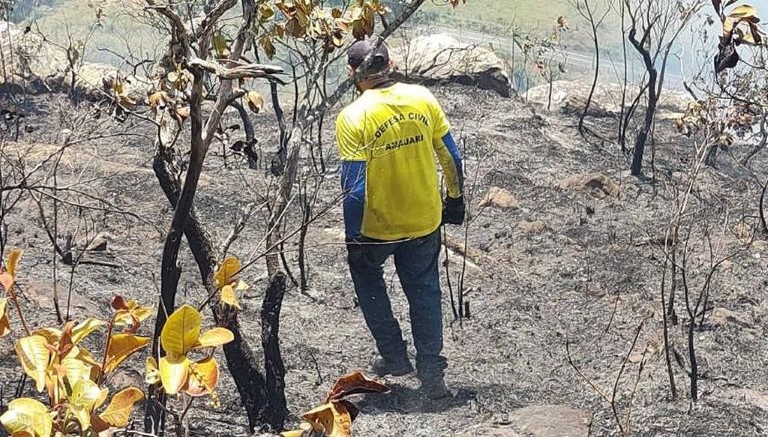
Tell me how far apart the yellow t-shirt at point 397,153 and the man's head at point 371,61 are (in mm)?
53

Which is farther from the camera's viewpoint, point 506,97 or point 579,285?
point 506,97

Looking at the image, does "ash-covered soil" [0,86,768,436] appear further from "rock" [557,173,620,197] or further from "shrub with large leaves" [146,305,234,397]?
"shrub with large leaves" [146,305,234,397]

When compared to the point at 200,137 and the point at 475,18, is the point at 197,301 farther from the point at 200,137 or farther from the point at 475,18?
the point at 475,18

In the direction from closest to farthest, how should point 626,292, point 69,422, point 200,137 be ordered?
point 69,422 → point 200,137 → point 626,292

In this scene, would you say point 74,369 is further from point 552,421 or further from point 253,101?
point 552,421

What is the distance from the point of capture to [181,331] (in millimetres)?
1543

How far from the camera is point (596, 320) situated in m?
6.59

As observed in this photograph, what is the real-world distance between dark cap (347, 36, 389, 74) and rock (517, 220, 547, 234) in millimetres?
4565

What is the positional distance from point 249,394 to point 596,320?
3.09 meters

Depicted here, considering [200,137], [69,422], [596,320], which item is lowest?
[596,320]

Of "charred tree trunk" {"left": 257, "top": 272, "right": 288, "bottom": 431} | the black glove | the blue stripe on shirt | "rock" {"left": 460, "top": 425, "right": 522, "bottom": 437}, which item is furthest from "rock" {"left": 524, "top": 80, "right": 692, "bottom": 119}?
"charred tree trunk" {"left": 257, "top": 272, "right": 288, "bottom": 431}

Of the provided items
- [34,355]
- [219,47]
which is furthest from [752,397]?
[34,355]

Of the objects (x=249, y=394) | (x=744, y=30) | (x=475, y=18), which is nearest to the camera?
(x=744, y=30)

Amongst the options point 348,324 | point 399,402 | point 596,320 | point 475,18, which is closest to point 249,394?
point 399,402
